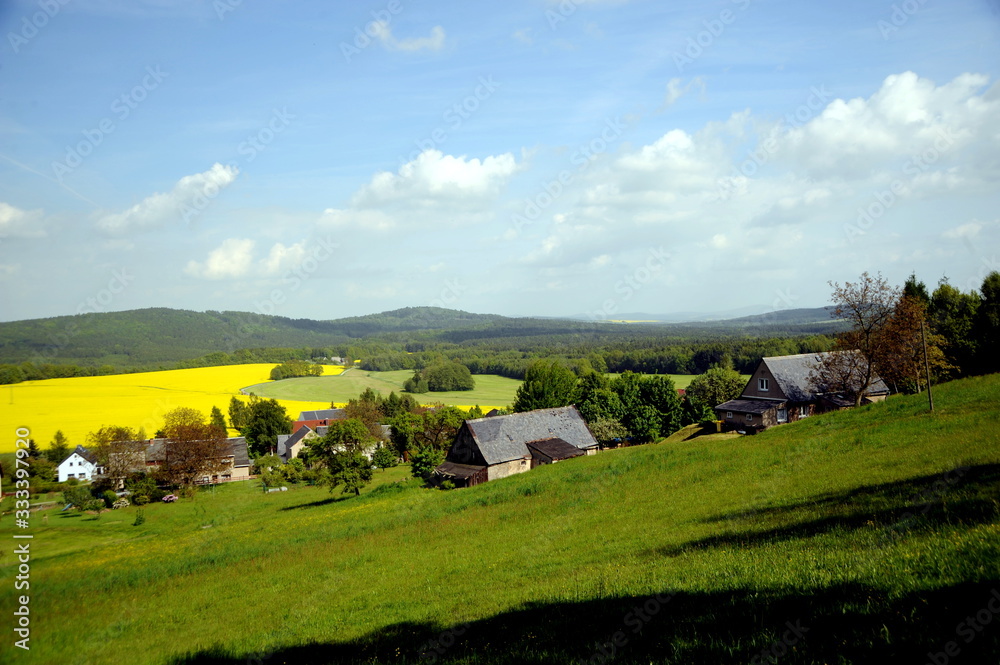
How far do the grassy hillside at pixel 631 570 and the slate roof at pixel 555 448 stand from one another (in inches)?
722

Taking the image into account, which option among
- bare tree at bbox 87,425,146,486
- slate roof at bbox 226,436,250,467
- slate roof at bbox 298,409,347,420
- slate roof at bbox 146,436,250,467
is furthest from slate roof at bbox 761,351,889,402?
slate roof at bbox 298,409,347,420

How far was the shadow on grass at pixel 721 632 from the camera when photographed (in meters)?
5.12

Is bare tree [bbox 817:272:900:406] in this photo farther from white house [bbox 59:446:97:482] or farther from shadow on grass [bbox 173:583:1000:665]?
white house [bbox 59:446:97:482]

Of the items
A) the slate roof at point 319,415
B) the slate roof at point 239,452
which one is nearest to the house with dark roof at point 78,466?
the slate roof at point 239,452

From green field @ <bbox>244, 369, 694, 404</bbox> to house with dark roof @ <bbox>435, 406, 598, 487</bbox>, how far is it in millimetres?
57428

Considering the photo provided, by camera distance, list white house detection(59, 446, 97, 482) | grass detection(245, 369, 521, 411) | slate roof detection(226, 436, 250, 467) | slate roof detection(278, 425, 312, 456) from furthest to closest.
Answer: grass detection(245, 369, 521, 411)
slate roof detection(278, 425, 312, 456)
slate roof detection(226, 436, 250, 467)
white house detection(59, 446, 97, 482)

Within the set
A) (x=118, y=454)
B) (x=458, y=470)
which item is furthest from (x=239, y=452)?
(x=458, y=470)

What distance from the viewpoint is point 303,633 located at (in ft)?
38.3

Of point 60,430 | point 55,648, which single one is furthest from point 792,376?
point 60,430

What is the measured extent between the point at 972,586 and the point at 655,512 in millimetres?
13367

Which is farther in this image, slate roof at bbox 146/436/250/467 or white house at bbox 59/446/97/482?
white house at bbox 59/446/97/482

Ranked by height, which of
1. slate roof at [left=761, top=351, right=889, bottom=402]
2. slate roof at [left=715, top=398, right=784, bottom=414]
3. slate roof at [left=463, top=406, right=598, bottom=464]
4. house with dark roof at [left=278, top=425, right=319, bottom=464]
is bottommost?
house with dark roof at [left=278, top=425, right=319, bottom=464]

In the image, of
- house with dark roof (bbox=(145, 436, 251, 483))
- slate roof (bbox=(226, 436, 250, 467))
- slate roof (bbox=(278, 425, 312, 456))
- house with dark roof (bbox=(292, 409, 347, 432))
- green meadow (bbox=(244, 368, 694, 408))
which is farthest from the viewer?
green meadow (bbox=(244, 368, 694, 408))

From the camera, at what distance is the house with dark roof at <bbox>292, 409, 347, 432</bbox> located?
98500 millimetres
